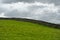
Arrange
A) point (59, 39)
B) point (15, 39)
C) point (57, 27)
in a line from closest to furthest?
point (15, 39)
point (59, 39)
point (57, 27)

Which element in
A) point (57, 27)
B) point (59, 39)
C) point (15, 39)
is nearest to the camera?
point (15, 39)

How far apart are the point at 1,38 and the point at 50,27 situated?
755 inches

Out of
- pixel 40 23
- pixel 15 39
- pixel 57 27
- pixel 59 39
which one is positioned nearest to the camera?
pixel 15 39

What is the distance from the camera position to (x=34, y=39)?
27.0 m

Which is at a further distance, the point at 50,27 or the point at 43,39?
the point at 50,27

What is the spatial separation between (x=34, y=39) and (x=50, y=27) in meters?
16.6

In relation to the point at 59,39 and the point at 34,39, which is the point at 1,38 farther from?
the point at 59,39

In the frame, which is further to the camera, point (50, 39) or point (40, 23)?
point (40, 23)

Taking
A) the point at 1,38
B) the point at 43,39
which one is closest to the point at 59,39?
the point at 43,39

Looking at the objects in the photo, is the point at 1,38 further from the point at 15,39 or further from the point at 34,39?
the point at 34,39

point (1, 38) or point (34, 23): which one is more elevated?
point (1, 38)

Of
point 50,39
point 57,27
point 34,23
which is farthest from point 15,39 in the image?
point 34,23

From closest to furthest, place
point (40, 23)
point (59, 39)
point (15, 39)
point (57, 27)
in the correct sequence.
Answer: point (15, 39) < point (59, 39) < point (57, 27) < point (40, 23)

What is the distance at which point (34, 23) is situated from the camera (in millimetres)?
47062
